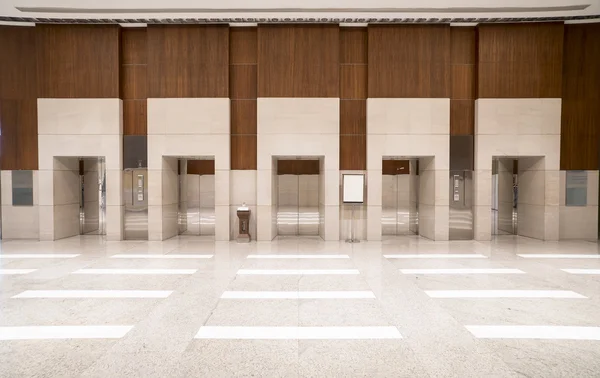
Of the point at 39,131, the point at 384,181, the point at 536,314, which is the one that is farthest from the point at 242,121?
the point at 536,314

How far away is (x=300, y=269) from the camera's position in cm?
810

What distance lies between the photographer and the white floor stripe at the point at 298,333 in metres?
4.52

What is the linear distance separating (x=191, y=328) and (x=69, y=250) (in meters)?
7.73

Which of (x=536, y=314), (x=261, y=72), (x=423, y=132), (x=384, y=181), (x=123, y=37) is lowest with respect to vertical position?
(x=536, y=314)

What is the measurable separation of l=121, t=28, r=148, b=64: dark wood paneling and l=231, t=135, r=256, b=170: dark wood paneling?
4.25 m

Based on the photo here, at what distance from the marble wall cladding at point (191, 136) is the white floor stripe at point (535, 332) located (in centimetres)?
879

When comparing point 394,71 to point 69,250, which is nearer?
point 69,250

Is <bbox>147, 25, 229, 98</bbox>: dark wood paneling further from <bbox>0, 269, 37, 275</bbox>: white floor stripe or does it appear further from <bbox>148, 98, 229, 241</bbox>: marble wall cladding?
<bbox>0, 269, 37, 275</bbox>: white floor stripe

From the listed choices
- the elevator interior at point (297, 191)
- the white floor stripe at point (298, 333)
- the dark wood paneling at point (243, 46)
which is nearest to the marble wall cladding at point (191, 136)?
the dark wood paneling at point (243, 46)

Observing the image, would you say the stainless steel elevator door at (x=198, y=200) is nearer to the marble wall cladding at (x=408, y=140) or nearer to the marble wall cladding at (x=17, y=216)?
the marble wall cladding at (x=17, y=216)

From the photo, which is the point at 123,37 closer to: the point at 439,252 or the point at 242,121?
the point at 242,121

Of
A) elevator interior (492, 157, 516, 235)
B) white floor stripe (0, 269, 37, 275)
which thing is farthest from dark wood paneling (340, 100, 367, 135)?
white floor stripe (0, 269, 37, 275)

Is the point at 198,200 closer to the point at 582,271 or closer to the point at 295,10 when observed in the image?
the point at 295,10

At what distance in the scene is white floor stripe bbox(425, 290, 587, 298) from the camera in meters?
6.18
